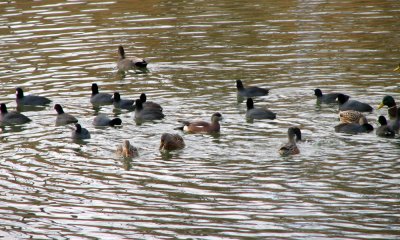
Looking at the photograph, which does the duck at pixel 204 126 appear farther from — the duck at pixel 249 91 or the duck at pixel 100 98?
the duck at pixel 100 98

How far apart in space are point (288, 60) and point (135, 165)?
941cm

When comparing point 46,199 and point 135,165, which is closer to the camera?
point 46,199

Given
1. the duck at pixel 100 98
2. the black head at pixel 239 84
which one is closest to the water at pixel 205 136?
the duck at pixel 100 98

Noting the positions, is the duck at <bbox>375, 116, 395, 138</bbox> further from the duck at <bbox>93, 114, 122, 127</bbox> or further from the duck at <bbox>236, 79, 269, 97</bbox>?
the duck at <bbox>93, 114, 122, 127</bbox>

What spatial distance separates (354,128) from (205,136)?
9.74ft

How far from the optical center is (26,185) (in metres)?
16.3

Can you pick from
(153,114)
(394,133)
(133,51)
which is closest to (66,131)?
(153,114)

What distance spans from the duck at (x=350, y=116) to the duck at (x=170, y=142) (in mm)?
3610

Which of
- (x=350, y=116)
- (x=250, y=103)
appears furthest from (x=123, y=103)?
(x=350, y=116)

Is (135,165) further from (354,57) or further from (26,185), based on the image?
(354,57)

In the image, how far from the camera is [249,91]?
21.9m

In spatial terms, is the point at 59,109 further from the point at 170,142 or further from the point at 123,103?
the point at 170,142

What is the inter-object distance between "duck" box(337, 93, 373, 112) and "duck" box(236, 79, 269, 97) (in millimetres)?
2177

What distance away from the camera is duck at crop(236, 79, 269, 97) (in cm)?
2191
